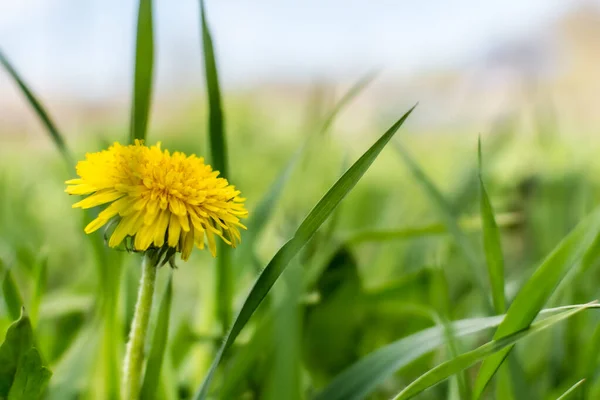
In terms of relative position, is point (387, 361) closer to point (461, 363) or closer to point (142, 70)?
point (461, 363)

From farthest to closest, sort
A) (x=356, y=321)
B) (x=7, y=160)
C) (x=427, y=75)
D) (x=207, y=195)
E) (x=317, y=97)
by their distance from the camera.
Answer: (x=427, y=75)
(x=7, y=160)
(x=317, y=97)
(x=356, y=321)
(x=207, y=195)

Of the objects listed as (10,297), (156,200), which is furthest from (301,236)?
(10,297)

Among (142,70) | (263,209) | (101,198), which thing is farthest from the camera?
(263,209)

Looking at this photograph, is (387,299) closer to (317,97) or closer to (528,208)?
(317,97)

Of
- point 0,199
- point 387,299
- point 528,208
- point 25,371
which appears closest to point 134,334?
point 25,371

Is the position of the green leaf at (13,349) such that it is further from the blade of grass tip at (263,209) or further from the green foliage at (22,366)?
the blade of grass tip at (263,209)

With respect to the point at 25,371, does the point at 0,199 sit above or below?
above
